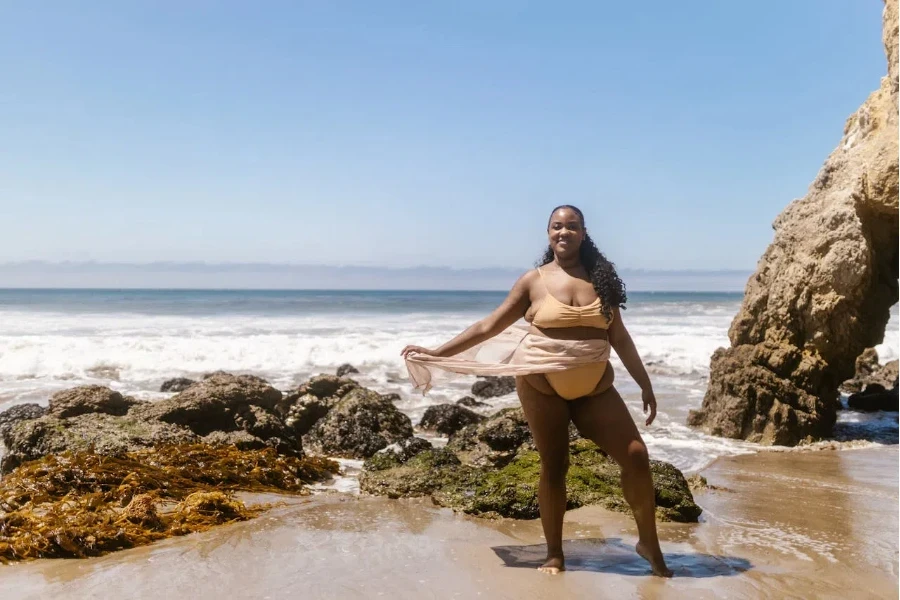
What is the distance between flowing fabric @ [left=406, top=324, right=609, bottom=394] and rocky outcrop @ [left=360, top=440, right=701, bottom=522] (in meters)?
1.42

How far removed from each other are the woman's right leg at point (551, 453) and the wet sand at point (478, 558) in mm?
197

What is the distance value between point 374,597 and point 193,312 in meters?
48.7

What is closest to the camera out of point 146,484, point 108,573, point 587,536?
point 108,573

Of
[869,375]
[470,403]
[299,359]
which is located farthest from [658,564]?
[299,359]

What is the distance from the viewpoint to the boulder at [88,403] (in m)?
8.98

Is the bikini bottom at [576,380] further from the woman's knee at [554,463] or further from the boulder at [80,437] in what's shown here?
the boulder at [80,437]

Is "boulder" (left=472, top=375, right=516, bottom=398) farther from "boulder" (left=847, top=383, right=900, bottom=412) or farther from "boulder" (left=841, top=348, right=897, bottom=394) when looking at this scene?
"boulder" (left=841, top=348, right=897, bottom=394)

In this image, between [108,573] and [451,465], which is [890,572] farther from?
[108,573]

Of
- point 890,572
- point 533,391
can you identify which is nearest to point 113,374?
point 533,391

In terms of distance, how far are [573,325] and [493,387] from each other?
10.3m

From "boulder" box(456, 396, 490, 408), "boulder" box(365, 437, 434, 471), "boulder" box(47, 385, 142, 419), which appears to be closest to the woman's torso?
"boulder" box(365, 437, 434, 471)

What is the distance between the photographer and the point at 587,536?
5.27 metres

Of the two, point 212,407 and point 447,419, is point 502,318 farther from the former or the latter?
point 447,419

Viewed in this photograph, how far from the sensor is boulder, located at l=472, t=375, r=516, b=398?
14394 millimetres
